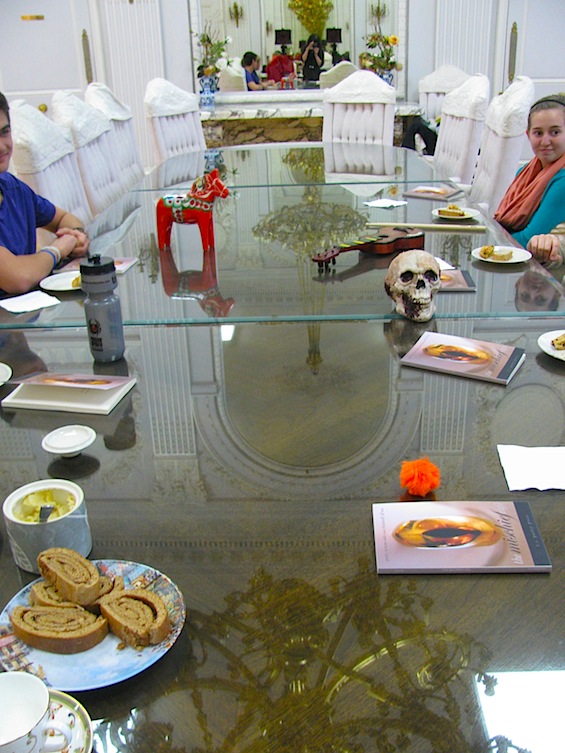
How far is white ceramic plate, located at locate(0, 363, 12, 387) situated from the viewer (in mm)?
1243

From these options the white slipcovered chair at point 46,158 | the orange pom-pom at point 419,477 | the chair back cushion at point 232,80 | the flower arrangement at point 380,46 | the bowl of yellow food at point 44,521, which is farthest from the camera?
the chair back cushion at point 232,80

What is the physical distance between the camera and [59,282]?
1.74 m

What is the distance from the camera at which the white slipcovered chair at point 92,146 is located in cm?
283

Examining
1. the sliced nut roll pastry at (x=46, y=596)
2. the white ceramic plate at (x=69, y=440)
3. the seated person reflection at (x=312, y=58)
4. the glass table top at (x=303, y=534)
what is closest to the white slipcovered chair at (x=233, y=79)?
the seated person reflection at (x=312, y=58)

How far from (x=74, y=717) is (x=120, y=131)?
335 cm

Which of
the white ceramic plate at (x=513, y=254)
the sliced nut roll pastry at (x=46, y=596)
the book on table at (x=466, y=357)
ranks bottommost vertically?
the sliced nut roll pastry at (x=46, y=596)

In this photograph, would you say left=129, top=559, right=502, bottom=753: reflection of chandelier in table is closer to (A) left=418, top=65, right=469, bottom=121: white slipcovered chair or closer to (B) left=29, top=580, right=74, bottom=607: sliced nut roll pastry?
(B) left=29, top=580, right=74, bottom=607: sliced nut roll pastry

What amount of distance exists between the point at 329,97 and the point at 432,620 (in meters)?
3.79

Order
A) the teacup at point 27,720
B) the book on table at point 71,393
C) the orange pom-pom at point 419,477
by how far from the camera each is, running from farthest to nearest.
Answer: the book on table at point 71,393 < the orange pom-pom at point 419,477 < the teacup at point 27,720

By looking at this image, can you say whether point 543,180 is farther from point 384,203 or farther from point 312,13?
point 312,13

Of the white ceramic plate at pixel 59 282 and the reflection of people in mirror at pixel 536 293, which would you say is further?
the white ceramic plate at pixel 59 282

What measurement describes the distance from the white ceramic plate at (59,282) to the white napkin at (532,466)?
112 cm

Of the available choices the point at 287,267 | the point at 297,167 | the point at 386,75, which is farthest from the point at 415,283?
the point at 386,75

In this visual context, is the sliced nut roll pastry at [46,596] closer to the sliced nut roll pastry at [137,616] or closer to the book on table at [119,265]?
the sliced nut roll pastry at [137,616]
